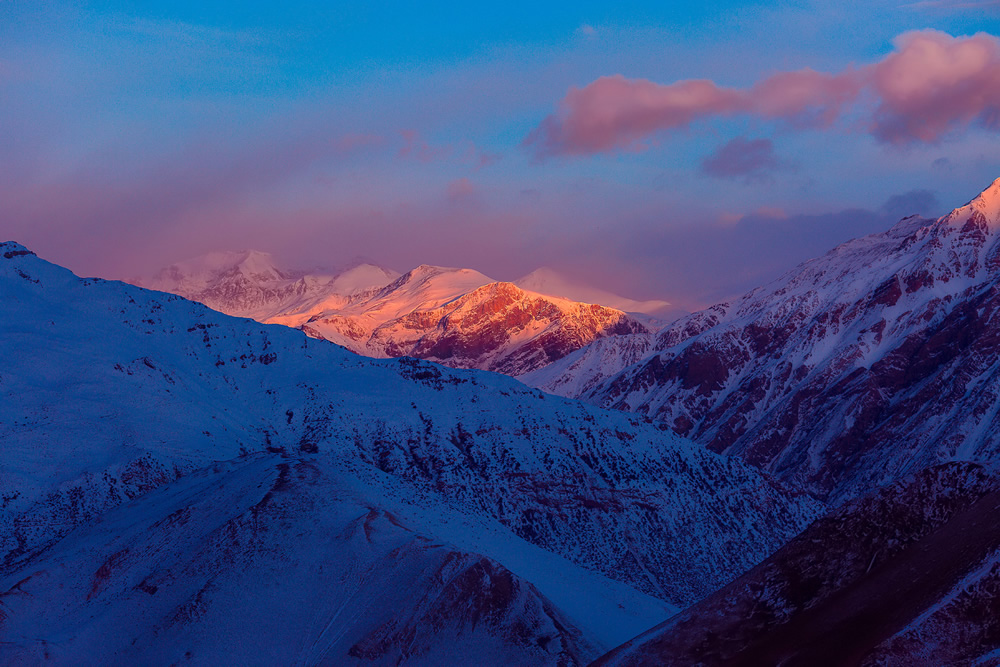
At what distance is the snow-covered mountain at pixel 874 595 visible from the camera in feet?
109

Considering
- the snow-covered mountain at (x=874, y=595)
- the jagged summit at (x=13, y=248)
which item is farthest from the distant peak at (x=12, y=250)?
the snow-covered mountain at (x=874, y=595)

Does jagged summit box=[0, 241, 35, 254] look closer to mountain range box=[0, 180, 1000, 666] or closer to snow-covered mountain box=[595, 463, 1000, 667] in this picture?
mountain range box=[0, 180, 1000, 666]

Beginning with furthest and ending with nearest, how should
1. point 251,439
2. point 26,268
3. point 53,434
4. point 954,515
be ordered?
point 26,268, point 251,439, point 53,434, point 954,515

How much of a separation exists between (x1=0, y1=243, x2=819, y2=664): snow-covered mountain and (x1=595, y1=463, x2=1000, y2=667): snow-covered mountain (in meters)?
28.6

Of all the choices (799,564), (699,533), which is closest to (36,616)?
(799,564)

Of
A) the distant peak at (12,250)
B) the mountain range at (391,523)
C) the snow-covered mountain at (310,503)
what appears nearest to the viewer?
the mountain range at (391,523)

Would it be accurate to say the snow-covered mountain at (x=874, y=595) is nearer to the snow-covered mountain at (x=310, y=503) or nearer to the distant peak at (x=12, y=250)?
the snow-covered mountain at (x=310, y=503)

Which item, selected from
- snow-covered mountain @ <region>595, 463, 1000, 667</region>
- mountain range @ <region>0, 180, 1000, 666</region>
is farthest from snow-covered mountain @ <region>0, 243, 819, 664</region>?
snow-covered mountain @ <region>595, 463, 1000, 667</region>

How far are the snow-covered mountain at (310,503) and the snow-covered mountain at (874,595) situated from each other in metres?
28.6

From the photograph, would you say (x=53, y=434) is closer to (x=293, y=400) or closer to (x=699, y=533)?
(x=293, y=400)

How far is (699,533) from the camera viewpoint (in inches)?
5492

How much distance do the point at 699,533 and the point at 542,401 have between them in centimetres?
2819

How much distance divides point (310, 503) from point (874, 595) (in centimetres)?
5151

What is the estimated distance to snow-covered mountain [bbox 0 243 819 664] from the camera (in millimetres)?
70812
